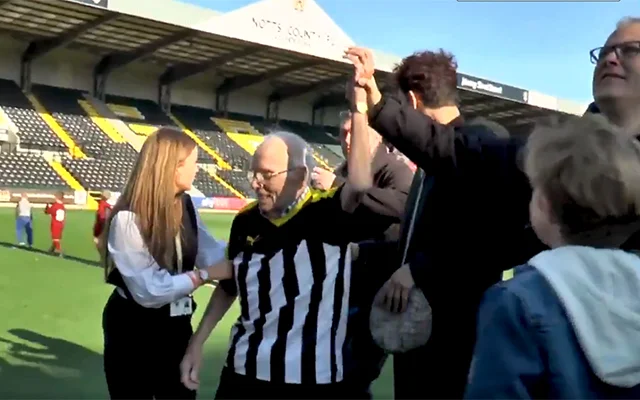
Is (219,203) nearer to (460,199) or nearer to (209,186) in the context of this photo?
(209,186)

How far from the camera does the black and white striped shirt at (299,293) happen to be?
2414mm

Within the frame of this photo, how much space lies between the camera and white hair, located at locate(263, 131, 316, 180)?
2524 millimetres

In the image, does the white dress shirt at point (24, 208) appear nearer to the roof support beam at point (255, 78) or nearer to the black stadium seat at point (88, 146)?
the black stadium seat at point (88, 146)

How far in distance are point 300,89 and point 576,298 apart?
43.0 metres

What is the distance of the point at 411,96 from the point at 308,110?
44.5 meters

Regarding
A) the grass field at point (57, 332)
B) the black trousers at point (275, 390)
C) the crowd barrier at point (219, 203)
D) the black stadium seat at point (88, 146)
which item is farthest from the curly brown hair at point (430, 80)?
the black stadium seat at point (88, 146)

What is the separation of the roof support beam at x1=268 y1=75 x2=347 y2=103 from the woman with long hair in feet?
128

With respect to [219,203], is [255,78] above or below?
above

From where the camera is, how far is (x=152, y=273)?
274cm

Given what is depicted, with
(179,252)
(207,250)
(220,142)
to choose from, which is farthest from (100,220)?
(220,142)

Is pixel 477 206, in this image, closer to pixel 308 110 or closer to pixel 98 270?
pixel 98 270

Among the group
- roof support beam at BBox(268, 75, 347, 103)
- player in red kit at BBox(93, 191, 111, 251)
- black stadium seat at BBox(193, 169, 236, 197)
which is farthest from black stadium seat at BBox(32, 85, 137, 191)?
player in red kit at BBox(93, 191, 111, 251)

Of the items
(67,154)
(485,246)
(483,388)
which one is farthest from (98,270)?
(67,154)

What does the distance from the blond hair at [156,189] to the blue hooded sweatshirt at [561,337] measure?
1.76 m
